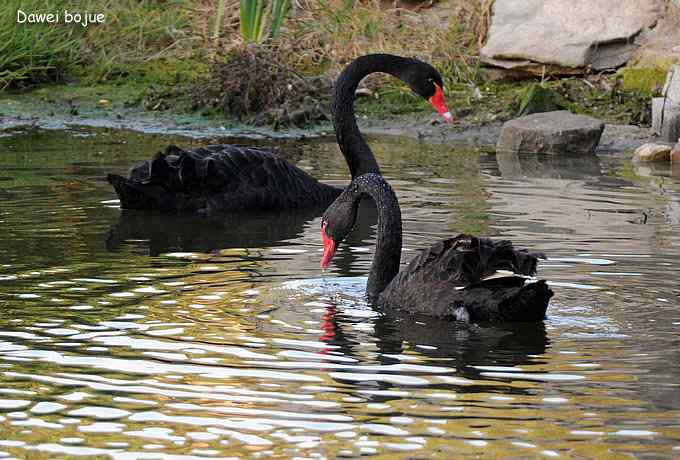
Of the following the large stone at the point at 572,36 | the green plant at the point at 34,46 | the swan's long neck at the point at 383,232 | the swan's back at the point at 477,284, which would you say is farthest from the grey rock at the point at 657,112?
the swan's back at the point at 477,284

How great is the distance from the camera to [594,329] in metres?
5.52

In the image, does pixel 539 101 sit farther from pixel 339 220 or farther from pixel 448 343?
pixel 448 343

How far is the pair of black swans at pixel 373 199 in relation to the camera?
18.2 ft

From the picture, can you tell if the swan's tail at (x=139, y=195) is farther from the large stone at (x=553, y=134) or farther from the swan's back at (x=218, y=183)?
the large stone at (x=553, y=134)

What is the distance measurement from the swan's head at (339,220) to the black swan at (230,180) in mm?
2436

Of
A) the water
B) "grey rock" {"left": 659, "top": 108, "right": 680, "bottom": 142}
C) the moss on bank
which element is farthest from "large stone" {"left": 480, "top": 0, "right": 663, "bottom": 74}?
the water

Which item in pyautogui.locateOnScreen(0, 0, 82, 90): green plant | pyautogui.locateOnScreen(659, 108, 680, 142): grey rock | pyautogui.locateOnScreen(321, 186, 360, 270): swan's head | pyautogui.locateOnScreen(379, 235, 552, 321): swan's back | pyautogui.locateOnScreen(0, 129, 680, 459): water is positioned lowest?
pyautogui.locateOnScreen(0, 129, 680, 459): water

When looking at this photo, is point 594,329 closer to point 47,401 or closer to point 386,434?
point 386,434

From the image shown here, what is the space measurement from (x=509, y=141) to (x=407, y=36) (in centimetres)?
214

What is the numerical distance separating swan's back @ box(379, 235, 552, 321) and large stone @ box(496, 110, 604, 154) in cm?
567

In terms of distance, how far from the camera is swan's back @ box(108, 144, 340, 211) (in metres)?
8.66

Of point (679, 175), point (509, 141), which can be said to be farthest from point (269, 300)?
point (509, 141)

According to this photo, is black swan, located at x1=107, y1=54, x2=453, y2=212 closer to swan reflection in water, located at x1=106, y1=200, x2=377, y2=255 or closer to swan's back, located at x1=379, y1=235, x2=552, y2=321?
swan reflection in water, located at x1=106, y1=200, x2=377, y2=255

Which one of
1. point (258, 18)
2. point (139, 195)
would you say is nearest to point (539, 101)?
point (258, 18)
